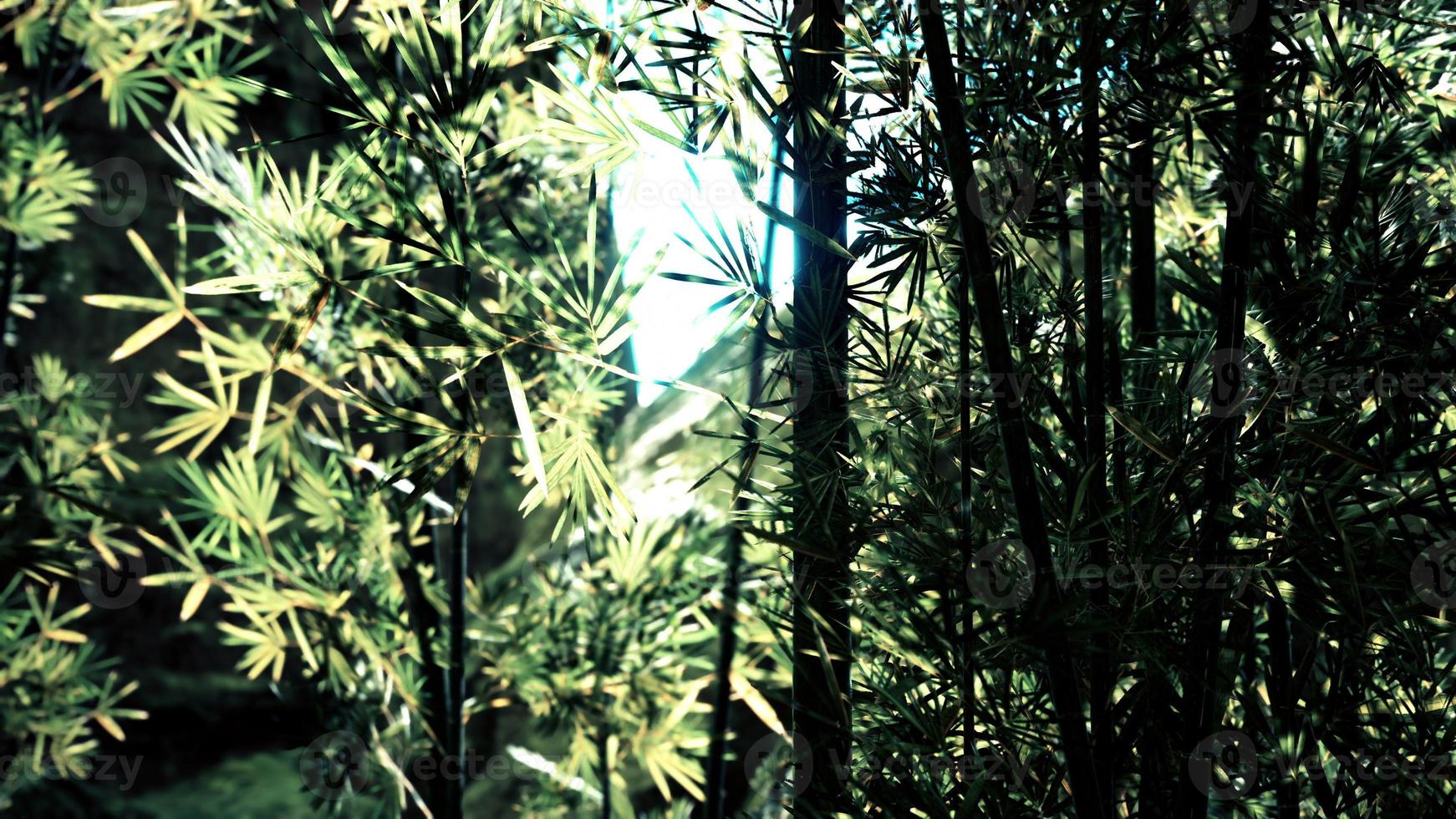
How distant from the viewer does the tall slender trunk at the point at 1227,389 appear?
700mm

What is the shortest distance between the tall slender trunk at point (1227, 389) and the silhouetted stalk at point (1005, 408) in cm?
11

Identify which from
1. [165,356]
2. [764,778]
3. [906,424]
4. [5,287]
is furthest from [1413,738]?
[165,356]

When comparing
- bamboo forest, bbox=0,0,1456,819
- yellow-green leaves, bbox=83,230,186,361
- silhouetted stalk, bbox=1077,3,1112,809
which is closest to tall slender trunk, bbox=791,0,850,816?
bamboo forest, bbox=0,0,1456,819

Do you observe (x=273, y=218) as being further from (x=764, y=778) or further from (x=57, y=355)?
(x=57, y=355)

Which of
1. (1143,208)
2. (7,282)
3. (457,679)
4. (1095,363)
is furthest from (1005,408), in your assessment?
(7,282)

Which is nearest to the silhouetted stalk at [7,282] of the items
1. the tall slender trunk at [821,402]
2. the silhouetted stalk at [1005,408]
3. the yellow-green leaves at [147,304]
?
the yellow-green leaves at [147,304]

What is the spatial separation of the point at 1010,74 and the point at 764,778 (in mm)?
1397

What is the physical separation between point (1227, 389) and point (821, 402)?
0.29 m

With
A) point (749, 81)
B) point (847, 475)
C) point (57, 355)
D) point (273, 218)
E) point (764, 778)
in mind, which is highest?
point (57, 355)

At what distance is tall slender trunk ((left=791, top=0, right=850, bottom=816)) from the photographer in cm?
76

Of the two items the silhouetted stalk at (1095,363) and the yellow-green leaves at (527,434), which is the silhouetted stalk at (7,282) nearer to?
the yellow-green leaves at (527,434)

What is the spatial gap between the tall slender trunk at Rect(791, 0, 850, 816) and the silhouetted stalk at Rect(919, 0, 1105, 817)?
0.10 m

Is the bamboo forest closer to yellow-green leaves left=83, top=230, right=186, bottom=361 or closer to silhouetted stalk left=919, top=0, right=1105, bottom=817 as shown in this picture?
silhouetted stalk left=919, top=0, right=1105, bottom=817

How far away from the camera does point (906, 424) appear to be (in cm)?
83
